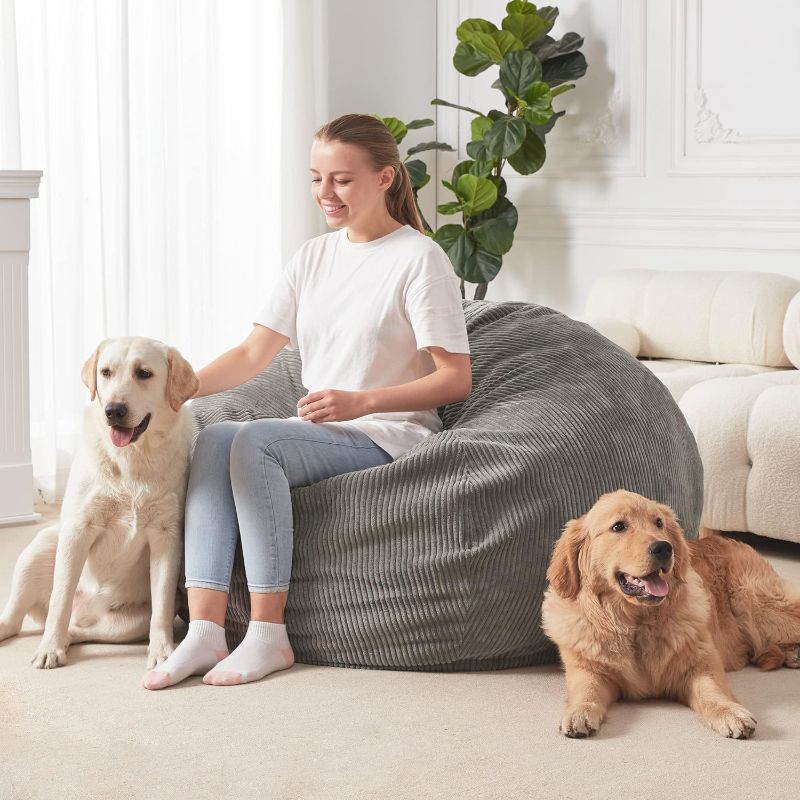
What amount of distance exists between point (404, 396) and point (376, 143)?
60cm

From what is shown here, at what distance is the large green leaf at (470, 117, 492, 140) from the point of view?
5520 mm

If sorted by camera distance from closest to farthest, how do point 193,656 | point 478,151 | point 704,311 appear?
point 193,656
point 704,311
point 478,151

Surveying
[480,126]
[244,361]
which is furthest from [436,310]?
[480,126]

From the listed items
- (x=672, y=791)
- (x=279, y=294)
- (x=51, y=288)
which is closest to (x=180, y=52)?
(x=51, y=288)

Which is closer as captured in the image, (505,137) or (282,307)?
(282,307)

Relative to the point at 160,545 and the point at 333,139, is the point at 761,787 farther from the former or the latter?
the point at 333,139

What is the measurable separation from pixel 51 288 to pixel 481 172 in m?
2.02

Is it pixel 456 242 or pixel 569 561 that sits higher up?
pixel 456 242

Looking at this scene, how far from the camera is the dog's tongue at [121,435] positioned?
2.51m

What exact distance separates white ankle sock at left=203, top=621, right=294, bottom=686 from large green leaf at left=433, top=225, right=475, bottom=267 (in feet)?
10.6

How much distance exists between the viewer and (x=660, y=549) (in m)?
2.19

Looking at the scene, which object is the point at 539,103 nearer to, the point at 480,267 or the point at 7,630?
the point at 480,267

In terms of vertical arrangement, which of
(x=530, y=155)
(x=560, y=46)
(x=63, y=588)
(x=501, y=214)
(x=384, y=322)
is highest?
(x=560, y=46)

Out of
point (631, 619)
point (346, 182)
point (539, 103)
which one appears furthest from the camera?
point (539, 103)
